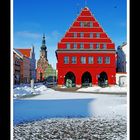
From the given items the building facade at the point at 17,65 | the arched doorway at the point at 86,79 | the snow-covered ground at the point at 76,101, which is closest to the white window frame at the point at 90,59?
→ the arched doorway at the point at 86,79

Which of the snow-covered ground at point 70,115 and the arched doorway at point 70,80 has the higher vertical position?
the arched doorway at point 70,80

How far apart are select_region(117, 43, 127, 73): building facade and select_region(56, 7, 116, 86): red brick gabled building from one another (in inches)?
3.4

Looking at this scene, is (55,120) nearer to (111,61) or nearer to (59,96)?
(59,96)

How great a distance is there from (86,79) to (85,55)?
9.7 inches

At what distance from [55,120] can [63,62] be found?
589mm

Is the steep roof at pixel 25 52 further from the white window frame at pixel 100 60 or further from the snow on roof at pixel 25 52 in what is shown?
the white window frame at pixel 100 60

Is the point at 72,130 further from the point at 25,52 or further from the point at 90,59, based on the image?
the point at 25,52

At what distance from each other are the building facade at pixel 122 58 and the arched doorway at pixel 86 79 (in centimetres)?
31

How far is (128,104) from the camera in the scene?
2877mm

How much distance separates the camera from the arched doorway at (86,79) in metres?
3.33

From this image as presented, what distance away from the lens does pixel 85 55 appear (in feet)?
10.8

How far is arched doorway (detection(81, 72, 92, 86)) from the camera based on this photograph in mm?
3332
